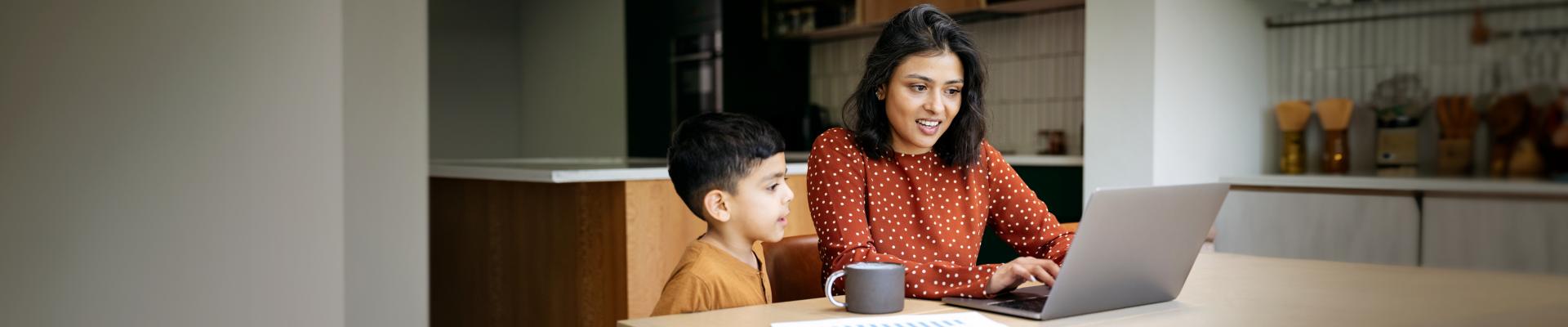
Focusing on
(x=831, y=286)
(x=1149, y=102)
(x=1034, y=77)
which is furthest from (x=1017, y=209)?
(x=1034, y=77)

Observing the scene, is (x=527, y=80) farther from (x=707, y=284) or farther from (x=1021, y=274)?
(x=1021, y=274)

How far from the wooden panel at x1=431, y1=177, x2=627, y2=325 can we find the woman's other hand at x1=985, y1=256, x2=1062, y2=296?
1552mm

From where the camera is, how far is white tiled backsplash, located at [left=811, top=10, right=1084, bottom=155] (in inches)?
172

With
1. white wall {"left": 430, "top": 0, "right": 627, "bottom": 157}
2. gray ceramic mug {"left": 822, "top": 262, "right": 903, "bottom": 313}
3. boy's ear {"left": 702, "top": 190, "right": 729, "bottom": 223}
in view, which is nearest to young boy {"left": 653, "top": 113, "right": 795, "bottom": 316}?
boy's ear {"left": 702, "top": 190, "right": 729, "bottom": 223}

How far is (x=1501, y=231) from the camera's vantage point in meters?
0.24

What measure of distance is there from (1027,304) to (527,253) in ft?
6.84

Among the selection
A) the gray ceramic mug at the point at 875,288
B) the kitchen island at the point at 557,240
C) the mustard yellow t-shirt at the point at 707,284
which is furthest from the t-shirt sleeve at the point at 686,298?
the kitchen island at the point at 557,240

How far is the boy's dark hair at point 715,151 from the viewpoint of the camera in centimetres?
148

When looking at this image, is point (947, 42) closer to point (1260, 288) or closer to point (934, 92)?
point (934, 92)

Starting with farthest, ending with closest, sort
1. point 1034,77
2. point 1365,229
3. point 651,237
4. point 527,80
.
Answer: point 527,80 < point 1034,77 < point 651,237 < point 1365,229

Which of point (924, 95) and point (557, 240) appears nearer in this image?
point (924, 95)

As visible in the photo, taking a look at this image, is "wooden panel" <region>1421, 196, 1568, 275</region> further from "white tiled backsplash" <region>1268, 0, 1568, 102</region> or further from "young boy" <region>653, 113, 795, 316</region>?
"young boy" <region>653, 113, 795, 316</region>

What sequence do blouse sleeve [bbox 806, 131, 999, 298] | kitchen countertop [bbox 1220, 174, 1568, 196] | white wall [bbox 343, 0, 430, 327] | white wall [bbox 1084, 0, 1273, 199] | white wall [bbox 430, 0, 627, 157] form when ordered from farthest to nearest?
white wall [bbox 430, 0, 627, 157] < white wall [bbox 1084, 0, 1273, 199] < white wall [bbox 343, 0, 430, 327] < blouse sleeve [bbox 806, 131, 999, 298] < kitchen countertop [bbox 1220, 174, 1568, 196]

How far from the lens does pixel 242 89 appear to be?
229cm
